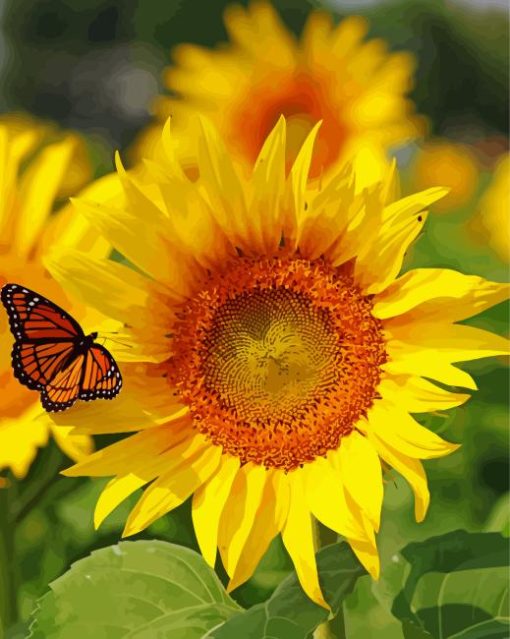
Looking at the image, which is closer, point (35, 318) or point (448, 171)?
point (35, 318)

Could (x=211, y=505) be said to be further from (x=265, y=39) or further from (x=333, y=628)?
(x=265, y=39)

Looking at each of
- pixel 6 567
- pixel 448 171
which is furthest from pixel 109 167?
pixel 448 171

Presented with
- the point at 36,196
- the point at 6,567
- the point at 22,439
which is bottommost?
the point at 6,567

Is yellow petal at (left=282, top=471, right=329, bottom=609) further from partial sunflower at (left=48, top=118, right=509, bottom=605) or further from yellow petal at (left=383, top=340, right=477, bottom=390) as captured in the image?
yellow petal at (left=383, top=340, right=477, bottom=390)

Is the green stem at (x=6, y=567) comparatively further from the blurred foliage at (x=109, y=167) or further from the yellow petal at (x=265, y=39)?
the yellow petal at (x=265, y=39)

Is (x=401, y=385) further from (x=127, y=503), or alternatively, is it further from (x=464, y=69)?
(x=464, y=69)

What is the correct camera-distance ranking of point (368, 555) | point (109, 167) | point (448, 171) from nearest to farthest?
point (368, 555), point (109, 167), point (448, 171)

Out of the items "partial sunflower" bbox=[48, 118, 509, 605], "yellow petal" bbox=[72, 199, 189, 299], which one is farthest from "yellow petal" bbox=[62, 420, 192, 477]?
"yellow petal" bbox=[72, 199, 189, 299]
